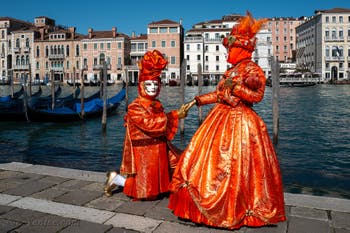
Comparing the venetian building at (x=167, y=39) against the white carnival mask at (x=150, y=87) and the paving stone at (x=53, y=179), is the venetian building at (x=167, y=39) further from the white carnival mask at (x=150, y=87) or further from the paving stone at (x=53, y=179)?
the white carnival mask at (x=150, y=87)

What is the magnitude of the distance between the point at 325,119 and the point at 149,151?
1168 cm

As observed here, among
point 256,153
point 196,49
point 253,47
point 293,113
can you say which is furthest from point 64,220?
point 196,49

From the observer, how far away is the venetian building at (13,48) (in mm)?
46500

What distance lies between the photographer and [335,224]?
243 cm

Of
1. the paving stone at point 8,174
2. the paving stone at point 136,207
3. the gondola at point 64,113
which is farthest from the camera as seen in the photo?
the gondola at point 64,113

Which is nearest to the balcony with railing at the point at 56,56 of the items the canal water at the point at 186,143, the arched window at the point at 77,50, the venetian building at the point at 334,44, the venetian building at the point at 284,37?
the arched window at the point at 77,50

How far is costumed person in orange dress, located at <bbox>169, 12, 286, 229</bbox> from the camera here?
2309 mm

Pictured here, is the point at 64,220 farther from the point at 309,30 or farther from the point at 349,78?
the point at 309,30

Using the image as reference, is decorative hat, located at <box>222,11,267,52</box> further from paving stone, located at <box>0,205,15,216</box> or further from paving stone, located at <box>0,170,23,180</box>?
paving stone, located at <box>0,170,23,180</box>

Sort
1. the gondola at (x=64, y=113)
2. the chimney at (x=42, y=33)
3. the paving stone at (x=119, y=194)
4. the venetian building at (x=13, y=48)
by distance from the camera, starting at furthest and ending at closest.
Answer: the venetian building at (x=13, y=48), the chimney at (x=42, y=33), the gondola at (x=64, y=113), the paving stone at (x=119, y=194)

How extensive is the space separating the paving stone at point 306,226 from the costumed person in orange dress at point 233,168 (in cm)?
9

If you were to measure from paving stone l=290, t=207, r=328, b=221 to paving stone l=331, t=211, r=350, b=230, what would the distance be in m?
0.05

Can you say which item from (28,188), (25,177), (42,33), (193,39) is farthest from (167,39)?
(28,188)

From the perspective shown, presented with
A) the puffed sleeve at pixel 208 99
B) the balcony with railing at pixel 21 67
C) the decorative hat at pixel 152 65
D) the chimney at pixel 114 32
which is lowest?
the puffed sleeve at pixel 208 99
